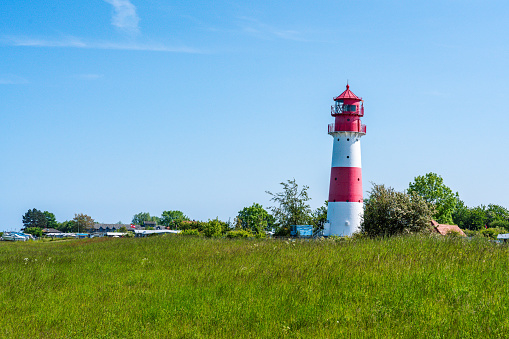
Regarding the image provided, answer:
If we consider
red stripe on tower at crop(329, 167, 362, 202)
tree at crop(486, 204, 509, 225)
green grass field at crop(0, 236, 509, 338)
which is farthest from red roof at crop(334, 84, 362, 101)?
tree at crop(486, 204, 509, 225)

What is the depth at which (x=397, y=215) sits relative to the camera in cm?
3447

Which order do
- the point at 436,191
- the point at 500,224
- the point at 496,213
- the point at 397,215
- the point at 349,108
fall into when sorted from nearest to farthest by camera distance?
the point at 397,215 < the point at 349,108 < the point at 436,191 < the point at 500,224 < the point at 496,213

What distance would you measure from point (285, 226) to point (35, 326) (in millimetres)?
52427

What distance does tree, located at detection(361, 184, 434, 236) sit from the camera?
3425 cm

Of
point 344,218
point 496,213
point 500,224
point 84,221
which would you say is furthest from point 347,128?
point 84,221

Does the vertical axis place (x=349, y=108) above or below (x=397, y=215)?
above

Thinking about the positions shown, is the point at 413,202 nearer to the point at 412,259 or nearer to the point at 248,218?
the point at 412,259

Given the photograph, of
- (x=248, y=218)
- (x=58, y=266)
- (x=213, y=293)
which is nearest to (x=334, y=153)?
(x=58, y=266)

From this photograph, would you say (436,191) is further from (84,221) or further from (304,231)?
(84,221)

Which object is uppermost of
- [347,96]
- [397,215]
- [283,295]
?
[347,96]

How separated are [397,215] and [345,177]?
16705 mm

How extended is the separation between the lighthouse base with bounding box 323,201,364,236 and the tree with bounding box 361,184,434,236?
15165 mm

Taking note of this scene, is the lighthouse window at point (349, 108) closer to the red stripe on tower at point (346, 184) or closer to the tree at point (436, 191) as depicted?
the red stripe on tower at point (346, 184)

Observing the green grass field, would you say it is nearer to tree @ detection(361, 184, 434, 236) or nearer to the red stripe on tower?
tree @ detection(361, 184, 434, 236)
